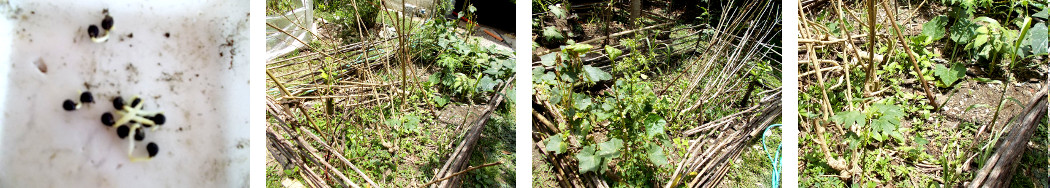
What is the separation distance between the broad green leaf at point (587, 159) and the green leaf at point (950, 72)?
4.49ft

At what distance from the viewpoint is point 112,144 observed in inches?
64.9

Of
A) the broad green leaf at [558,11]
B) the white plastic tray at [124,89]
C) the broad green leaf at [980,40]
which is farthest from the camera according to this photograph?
the broad green leaf at [980,40]

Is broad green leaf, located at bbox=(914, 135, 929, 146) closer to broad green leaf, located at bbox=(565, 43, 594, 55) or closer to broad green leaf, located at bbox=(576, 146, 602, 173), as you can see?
broad green leaf, located at bbox=(576, 146, 602, 173)

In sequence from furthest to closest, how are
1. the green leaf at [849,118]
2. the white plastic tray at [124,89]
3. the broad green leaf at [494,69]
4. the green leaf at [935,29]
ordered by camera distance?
the green leaf at [935,29], the broad green leaf at [494,69], the green leaf at [849,118], the white plastic tray at [124,89]

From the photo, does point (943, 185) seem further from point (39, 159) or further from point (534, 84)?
point (39, 159)

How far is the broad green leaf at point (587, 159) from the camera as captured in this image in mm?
1860

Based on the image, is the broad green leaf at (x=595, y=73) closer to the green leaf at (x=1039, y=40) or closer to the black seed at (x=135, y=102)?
the black seed at (x=135, y=102)

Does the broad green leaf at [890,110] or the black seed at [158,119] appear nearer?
the black seed at [158,119]

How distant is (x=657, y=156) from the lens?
1.86 metres

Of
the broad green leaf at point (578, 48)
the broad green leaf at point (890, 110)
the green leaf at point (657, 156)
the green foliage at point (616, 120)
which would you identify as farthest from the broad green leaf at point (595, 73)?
the broad green leaf at point (890, 110)

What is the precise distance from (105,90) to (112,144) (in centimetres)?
16

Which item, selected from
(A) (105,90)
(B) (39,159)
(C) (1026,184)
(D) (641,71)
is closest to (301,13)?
(A) (105,90)

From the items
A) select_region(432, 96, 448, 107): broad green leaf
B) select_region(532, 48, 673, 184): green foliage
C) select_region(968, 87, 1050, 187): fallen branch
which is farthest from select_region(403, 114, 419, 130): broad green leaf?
select_region(968, 87, 1050, 187): fallen branch

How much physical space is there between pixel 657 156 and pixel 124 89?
1.68m
